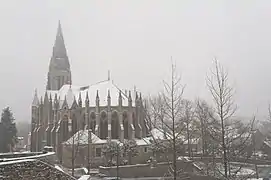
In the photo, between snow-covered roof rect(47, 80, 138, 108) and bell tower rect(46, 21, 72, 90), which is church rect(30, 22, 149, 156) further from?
bell tower rect(46, 21, 72, 90)

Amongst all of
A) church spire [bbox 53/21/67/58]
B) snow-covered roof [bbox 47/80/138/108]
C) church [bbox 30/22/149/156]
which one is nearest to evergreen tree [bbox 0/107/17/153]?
church [bbox 30/22/149/156]

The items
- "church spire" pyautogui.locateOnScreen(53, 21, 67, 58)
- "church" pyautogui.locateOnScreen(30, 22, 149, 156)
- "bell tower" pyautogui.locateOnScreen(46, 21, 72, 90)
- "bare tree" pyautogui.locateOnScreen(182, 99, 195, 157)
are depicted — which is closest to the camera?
"bare tree" pyautogui.locateOnScreen(182, 99, 195, 157)

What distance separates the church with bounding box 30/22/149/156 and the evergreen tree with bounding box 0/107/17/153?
562cm

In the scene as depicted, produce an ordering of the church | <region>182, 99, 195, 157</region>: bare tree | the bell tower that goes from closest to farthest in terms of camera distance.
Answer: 1. <region>182, 99, 195, 157</region>: bare tree
2. the church
3. the bell tower

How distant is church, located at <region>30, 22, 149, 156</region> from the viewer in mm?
54688

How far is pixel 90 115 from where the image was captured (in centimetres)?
5562

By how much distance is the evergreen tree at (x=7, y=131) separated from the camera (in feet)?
158

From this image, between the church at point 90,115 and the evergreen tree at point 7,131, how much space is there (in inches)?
221

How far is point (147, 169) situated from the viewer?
36.7m

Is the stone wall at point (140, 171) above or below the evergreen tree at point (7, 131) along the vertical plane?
below

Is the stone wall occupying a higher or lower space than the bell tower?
lower

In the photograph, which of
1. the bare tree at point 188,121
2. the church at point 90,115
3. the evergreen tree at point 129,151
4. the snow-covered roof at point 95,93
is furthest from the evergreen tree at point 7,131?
the bare tree at point 188,121

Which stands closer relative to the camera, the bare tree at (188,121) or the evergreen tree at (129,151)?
the bare tree at (188,121)

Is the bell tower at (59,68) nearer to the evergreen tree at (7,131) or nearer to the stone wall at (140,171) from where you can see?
the evergreen tree at (7,131)
